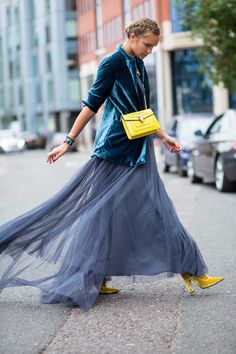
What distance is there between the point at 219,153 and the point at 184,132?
5175 millimetres

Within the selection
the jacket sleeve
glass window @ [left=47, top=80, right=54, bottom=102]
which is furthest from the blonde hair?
glass window @ [left=47, top=80, right=54, bottom=102]

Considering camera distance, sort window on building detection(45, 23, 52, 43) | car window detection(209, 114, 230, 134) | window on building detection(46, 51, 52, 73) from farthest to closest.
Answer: window on building detection(46, 51, 52, 73)
window on building detection(45, 23, 52, 43)
car window detection(209, 114, 230, 134)

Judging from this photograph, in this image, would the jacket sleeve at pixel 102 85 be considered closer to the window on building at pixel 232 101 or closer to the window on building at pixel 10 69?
the window on building at pixel 232 101

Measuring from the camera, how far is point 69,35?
264 feet

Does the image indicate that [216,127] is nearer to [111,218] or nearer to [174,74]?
[111,218]

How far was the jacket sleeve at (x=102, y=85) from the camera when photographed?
5.32 m

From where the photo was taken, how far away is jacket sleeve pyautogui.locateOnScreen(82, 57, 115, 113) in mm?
5316

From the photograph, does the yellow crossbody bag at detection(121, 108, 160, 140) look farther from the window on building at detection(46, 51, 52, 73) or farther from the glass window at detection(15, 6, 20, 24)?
the glass window at detection(15, 6, 20, 24)

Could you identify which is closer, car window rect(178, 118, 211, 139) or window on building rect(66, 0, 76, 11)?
car window rect(178, 118, 211, 139)

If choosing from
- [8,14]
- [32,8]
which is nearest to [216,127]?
[32,8]

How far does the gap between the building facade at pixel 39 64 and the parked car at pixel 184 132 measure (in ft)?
194

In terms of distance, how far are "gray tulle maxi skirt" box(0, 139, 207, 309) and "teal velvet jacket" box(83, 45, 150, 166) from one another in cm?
7

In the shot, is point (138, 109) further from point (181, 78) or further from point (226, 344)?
point (181, 78)

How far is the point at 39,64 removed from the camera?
8688cm
